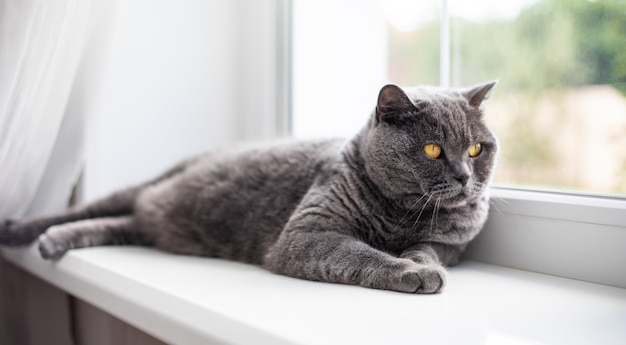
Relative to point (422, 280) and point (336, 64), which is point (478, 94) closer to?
point (422, 280)

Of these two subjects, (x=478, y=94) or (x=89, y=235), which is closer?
(x=478, y=94)

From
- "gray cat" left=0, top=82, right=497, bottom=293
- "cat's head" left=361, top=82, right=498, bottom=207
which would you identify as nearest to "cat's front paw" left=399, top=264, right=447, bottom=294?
"gray cat" left=0, top=82, right=497, bottom=293

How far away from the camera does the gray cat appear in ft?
3.22

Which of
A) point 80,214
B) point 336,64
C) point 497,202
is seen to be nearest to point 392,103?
point 497,202

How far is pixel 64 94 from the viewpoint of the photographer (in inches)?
48.6

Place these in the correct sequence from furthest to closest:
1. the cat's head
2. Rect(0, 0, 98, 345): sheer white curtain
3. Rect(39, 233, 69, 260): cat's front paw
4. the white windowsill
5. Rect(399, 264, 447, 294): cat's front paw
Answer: Rect(39, 233, 69, 260): cat's front paw
Rect(0, 0, 98, 345): sheer white curtain
the cat's head
Rect(399, 264, 447, 294): cat's front paw
the white windowsill

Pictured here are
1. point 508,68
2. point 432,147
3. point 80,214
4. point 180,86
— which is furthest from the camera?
point 180,86

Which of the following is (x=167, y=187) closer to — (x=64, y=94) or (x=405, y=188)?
(x=64, y=94)

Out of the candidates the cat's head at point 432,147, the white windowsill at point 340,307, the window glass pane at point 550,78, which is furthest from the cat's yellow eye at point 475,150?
the white windowsill at point 340,307

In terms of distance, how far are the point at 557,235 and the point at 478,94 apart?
12.2 inches

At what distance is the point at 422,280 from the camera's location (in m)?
0.88

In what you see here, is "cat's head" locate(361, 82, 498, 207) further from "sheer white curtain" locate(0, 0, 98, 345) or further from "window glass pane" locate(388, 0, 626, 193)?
"sheer white curtain" locate(0, 0, 98, 345)

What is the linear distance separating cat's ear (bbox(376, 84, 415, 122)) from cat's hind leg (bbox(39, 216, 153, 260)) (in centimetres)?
70

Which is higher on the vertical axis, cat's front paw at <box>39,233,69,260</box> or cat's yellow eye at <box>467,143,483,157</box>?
cat's yellow eye at <box>467,143,483,157</box>
